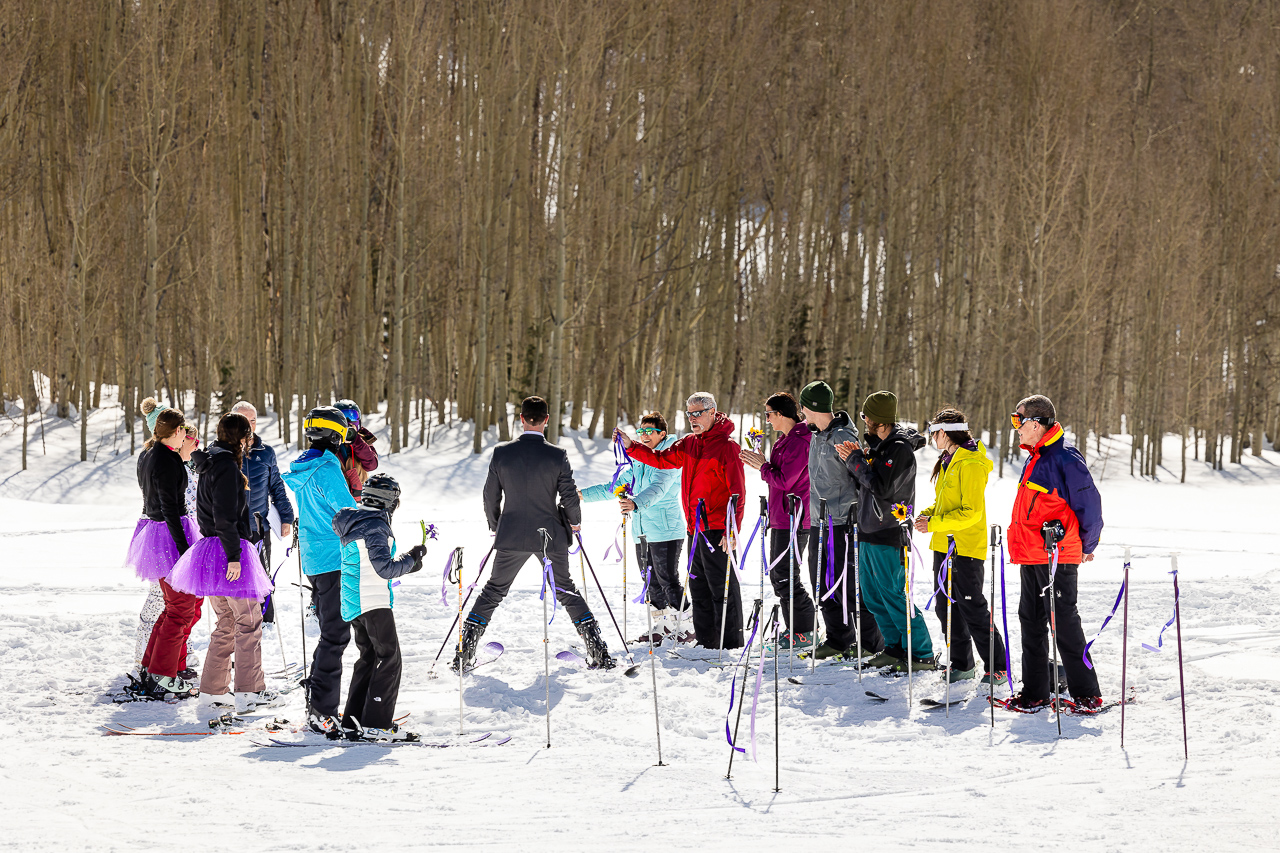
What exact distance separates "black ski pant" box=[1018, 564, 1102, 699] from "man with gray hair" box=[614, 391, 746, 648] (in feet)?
6.31

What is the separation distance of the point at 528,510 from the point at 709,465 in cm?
132

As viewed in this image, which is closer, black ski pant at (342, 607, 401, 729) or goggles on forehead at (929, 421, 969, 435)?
black ski pant at (342, 607, 401, 729)

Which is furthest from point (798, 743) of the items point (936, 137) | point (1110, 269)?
point (1110, 269)

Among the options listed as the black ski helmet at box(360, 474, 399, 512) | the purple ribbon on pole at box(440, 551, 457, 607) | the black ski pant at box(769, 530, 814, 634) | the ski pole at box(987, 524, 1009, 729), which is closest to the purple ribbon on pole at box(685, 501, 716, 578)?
the black ski pant at box(769, 530, 814, 634)

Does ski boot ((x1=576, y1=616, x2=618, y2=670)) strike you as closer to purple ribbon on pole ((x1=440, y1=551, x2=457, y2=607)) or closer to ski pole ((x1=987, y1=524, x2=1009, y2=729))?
purple ribbon on pole ((x1=440, y1=551, x2=457, y2=607))

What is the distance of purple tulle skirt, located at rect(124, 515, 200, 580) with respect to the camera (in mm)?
5969

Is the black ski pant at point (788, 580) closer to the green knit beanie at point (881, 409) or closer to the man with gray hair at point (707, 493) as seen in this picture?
the man with gray hair at point (707, 493)

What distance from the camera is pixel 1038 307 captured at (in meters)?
21.5

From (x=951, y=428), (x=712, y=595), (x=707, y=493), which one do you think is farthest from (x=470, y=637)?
(x=951, y=428)

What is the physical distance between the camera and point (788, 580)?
22.9 ft

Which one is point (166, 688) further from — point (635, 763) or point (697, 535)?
point (697, 535)

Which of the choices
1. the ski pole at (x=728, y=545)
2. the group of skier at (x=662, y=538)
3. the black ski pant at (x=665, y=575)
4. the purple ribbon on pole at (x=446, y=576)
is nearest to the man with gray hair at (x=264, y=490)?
the group of skier at (x=662, y=538)

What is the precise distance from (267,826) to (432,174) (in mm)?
16999

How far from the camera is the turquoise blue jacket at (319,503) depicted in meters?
Result: 5.07
